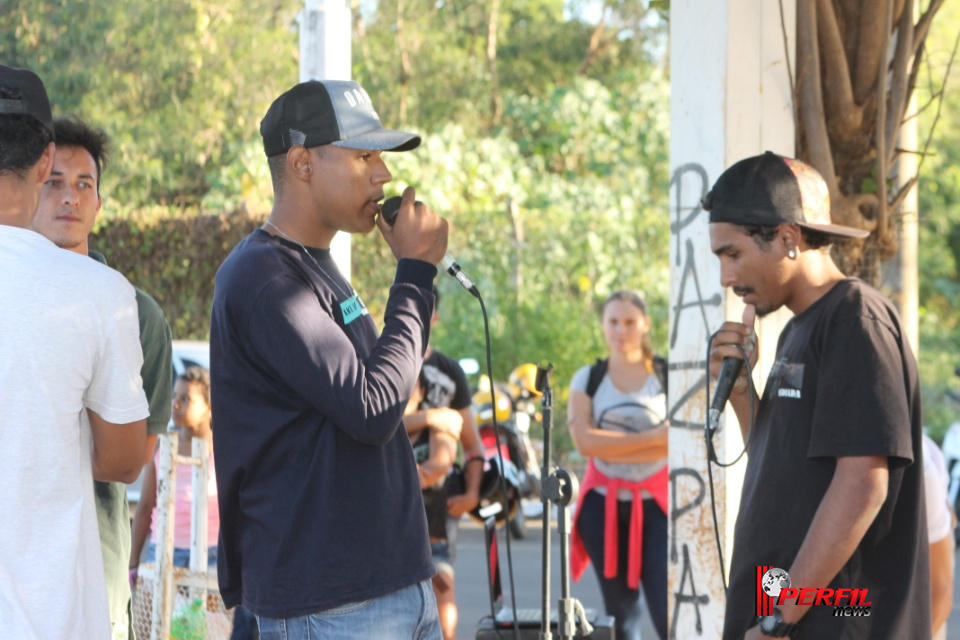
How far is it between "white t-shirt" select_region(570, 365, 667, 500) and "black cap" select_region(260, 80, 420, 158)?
3495 mm

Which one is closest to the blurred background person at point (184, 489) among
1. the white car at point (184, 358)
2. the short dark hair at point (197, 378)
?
the short dark hair at point (197, 378)

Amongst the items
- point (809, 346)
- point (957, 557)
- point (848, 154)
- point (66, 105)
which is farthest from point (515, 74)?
point (809, 346)

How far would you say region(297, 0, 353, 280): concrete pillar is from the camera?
5.79 m

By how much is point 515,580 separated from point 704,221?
5.69 metres

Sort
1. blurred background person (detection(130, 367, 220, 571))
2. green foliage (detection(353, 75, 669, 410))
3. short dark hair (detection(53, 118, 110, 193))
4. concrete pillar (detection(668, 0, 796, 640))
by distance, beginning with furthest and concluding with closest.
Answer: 1. green foliage (detection(353, 75, 669, 410))
2. blurred background person (detection(130, 367, 220, 571))
3. concrete pillar (detection(668, 0, 796, 640))
4. short dark hair (detection(53, 118, 110, 193))

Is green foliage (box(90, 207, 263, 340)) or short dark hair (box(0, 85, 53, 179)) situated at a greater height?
short dark hair (box(0, 85, 53, 179))

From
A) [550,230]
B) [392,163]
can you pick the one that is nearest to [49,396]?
[392,163]

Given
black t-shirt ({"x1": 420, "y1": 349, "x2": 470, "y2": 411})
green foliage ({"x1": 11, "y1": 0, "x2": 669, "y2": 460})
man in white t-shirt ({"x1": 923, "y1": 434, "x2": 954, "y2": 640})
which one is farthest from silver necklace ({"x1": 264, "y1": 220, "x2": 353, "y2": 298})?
green foliage ({"x1": 11, "y1": 0, "x2": 669, "y2": 460})

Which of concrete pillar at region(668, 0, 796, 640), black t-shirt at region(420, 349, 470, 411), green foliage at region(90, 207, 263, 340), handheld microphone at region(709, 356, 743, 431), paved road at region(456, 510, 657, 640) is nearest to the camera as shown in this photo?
handheld microphone at region(709, 356, 743, 431)

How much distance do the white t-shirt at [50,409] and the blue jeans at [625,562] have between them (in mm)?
3800

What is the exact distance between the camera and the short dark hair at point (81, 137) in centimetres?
352

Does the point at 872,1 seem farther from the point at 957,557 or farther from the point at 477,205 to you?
the point at 477,205

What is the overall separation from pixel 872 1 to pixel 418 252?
88.4 inches

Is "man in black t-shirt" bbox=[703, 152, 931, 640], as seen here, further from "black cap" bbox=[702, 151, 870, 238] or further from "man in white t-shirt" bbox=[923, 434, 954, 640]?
"man in white t-shirt" bbox=[923, 434, 954, 640]
